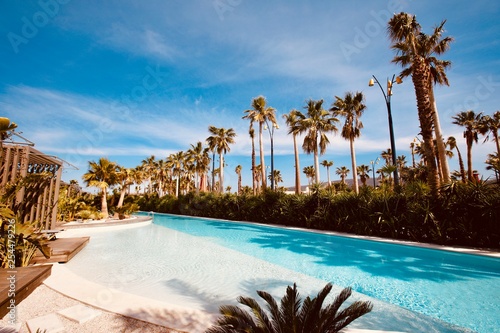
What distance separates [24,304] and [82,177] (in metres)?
19.3

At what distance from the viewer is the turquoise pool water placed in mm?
4789

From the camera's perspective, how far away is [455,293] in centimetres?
545

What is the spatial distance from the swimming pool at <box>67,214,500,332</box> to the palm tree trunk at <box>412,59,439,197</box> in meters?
3.21

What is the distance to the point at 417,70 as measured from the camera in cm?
1105

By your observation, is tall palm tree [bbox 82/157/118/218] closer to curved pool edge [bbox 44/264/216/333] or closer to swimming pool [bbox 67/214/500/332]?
swimming pool [bbox 67/214/500/332]

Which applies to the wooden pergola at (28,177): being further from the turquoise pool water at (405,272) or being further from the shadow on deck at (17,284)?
the turquoise pool water at (405,272)

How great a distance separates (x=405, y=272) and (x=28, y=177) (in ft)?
34.6

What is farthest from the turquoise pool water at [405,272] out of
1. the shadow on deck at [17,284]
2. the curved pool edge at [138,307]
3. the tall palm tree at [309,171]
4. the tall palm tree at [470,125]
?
the tall palm tree at [309,171]

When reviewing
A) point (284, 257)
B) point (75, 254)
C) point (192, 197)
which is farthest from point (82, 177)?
point (284, 257)

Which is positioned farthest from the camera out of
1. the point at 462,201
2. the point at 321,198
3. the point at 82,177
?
the point at 82,177

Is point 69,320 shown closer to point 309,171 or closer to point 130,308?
point 130,308

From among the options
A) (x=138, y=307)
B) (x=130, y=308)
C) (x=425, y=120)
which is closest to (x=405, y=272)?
(x=425, y=120)

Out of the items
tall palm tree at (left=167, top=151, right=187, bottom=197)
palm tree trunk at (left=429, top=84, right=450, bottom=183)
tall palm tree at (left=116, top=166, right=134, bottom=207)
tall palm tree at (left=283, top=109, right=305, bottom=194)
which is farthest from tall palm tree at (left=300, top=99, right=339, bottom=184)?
tall palm tree at (left=167, top=151, right=187, bottom=197)

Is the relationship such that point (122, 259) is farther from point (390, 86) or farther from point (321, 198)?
point (390, 86)
